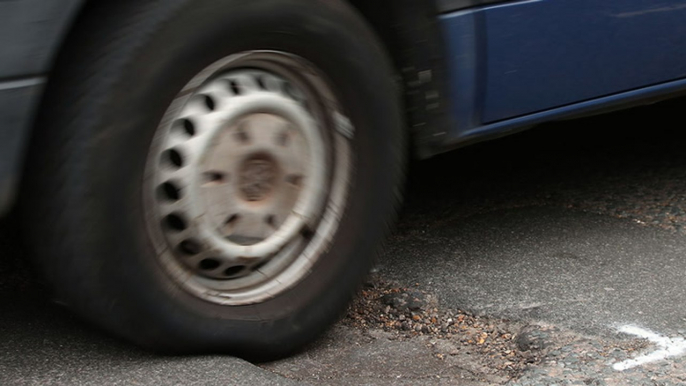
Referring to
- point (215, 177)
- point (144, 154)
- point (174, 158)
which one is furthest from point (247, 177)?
point (144, 154)

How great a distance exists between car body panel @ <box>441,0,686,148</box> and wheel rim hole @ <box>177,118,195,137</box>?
758 mm

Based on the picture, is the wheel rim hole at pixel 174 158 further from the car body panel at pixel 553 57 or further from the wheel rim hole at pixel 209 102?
the car body panel at pixel 553 57

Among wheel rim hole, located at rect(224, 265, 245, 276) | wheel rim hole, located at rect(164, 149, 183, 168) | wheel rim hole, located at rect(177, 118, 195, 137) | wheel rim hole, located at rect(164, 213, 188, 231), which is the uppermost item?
wheel rim hole, located at rect(177, 118, 195, 137)

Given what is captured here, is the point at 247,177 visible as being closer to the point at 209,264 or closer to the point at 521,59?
the point at 209,264

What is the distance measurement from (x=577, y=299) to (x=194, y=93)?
1310 mm

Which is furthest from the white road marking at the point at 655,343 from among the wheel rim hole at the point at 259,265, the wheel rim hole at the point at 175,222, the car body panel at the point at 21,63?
the car body panel at the point at 21,63

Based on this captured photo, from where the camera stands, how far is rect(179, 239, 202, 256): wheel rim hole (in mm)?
2365

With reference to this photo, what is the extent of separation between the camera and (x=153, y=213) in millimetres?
2297

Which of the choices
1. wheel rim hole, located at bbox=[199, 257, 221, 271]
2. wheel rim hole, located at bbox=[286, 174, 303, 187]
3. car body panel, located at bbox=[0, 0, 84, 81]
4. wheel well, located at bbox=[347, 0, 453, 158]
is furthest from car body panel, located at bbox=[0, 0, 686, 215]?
car body panel, located at bbox=[0, 0, 84, 81]

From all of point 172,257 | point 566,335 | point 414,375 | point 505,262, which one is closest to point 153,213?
point 172,257

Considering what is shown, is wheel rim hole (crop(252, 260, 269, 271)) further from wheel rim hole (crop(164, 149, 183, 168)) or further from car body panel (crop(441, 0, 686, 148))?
car body panel (crop(441, 0, 686, 148))

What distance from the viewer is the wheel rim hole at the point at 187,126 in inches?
91.9

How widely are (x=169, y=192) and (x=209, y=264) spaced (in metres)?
0.21

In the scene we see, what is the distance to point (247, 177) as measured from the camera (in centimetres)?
244
